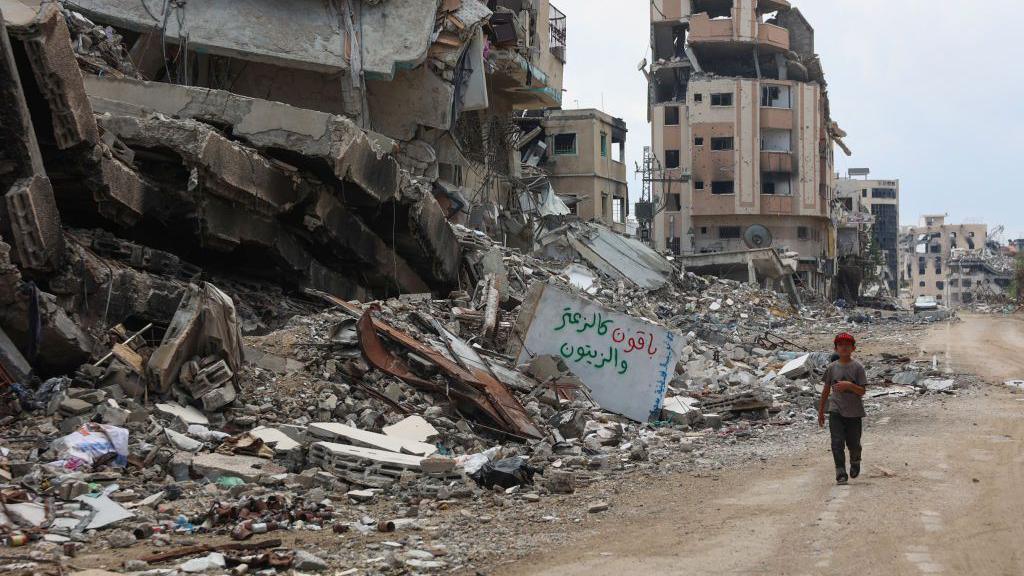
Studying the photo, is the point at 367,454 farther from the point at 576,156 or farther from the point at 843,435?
the point at 576,156

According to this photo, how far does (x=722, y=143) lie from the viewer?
52281 millimetres

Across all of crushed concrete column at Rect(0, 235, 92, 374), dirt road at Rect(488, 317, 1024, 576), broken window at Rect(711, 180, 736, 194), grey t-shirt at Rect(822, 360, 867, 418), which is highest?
broken window at Rect(711, 180, 736, 194)

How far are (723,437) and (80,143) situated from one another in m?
6.96

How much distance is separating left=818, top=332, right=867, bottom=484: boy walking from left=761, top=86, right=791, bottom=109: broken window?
46.6 m

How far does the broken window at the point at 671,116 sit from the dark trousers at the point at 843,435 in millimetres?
47475

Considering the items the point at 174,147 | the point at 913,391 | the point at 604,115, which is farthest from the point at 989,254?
the point at 174,147

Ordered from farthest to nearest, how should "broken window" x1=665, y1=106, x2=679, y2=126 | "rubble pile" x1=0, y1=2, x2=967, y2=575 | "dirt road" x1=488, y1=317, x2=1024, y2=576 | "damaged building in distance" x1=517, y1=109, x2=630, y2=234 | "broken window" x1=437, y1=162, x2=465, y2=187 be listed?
"broken window" x1=665, y1=106, x2=679, y2=126
"damaged building in distance" x1=517, y1=109, x2=630, y2=234
"broken window" x1=437, y1=162, x2=465, y2=187
"rubble pile" x1=0, y1=2, x2=967, y2=575
"dirt road" x1=488, y1=317, x2=1024, y2=576

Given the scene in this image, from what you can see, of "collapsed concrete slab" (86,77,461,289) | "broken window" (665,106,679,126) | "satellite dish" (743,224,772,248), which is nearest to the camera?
"collapsed concrete slab" (86,77,461,289)

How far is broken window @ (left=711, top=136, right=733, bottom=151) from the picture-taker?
52.1 m

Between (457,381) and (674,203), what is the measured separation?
44.6 metres

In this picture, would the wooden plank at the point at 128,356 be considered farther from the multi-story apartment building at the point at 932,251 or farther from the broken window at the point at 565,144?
the multi-story apartment building at the point at 932,251

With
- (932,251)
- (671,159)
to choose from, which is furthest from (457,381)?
(932,251)

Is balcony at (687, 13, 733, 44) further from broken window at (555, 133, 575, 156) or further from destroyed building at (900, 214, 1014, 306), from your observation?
destroyed building at (900, 214, 1014, 306)

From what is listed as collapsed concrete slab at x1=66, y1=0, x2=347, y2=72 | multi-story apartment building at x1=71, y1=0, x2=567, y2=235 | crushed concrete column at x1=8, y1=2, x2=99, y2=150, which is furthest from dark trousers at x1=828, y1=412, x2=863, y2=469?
collapsed concrete slab at x1=66, y1=0, x2=347, y2=72
